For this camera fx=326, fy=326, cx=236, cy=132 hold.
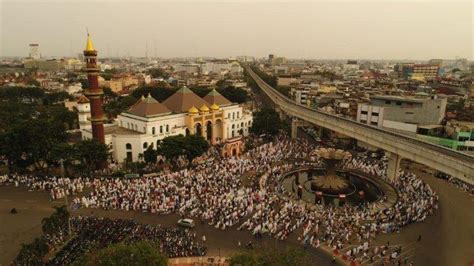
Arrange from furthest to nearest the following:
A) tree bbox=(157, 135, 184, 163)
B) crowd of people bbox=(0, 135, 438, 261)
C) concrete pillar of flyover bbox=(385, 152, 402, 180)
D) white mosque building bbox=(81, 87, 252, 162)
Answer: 1. white mosque building bbox=(81, 87, 252, 162)
2. tree bbox=(157, 135, 184, 163)
3. concrete pillar of flyover bbox=(385, 152, 402, 180)
4. crowd of people bbox=(0, 135, 438, 261)

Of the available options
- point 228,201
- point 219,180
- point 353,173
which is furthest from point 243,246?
point 353,173

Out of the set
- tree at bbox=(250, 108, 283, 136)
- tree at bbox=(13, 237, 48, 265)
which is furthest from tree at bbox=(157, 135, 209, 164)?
tree at bbox=(13, 237, 48, 265)

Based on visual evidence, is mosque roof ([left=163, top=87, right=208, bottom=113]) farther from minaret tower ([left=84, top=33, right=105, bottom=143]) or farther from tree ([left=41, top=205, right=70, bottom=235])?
tree ([left=41, top=205, right=70, bottom=235])

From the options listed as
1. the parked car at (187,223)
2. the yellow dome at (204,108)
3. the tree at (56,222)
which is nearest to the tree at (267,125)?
the yellow dome at (204,108)

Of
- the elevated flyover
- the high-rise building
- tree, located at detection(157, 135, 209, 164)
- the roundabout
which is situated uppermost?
the high-rise building

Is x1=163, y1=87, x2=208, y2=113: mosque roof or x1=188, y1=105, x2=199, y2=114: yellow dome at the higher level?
x1=163, y1=87, x2=208, y2=113: mosque roof

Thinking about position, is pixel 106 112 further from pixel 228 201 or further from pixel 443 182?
pixel 443 182

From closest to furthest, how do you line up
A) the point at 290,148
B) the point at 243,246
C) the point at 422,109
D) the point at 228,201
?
the point at 243,246 → the point at 228,201 → the point at 290,148 → the point at 422,109
